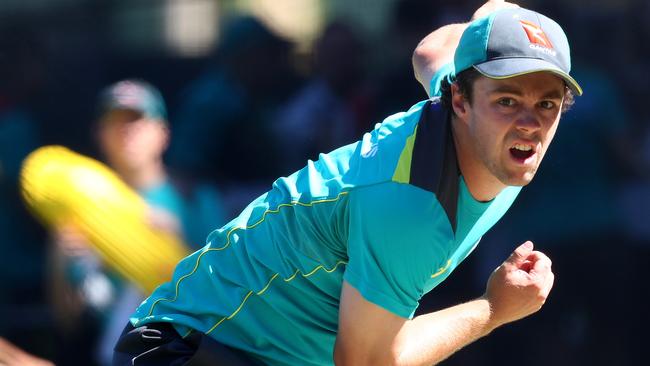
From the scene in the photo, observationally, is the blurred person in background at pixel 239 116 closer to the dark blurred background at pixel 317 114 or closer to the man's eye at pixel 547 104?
the dark blurred background at pixel 317 114

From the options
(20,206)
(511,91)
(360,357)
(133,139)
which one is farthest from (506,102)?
(20,206)

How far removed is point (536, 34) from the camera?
2.99m

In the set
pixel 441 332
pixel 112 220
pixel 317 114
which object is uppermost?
pixel 317 114

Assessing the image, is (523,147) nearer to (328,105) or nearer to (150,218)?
(150,218)

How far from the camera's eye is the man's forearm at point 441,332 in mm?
3078

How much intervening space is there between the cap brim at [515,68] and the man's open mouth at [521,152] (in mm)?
A: 188

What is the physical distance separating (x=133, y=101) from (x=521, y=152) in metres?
3.38

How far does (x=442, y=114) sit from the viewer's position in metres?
3.06

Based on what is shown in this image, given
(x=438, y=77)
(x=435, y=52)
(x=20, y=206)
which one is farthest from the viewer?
(x=20, y=206)

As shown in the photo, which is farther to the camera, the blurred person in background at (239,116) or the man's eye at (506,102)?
the blurred person in background at (239,116)

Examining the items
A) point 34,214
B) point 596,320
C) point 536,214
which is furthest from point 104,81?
point 596,320

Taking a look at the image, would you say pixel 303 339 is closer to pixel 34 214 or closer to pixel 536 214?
pixel 536 214

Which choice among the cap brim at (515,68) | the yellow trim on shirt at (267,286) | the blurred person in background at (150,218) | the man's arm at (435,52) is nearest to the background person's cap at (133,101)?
the blurred person in background at (150,218)

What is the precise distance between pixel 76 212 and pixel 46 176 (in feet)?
1.03
